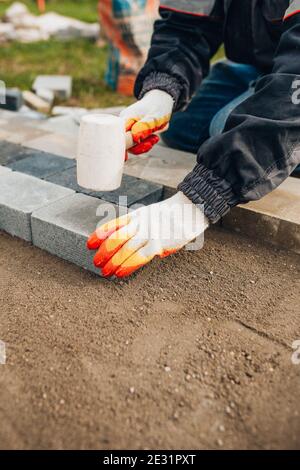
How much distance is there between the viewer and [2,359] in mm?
1552

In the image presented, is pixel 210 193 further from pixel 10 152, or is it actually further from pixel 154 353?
pixel 10 152

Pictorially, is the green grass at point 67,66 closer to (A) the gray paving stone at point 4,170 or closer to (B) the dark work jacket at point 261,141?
(A) the gray paving stone at point 4,170

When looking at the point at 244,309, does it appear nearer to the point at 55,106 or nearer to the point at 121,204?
the point at 121,204

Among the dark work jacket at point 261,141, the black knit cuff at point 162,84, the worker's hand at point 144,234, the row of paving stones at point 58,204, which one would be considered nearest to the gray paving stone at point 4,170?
the row of paving stones at point 58,204

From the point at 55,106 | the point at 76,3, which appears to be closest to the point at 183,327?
the point at 55,106

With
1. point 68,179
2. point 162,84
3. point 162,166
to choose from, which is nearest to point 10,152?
point 68,179

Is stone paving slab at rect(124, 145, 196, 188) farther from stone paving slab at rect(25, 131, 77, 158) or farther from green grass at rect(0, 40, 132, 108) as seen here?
green grass at rect(0, 40, 132, 108)

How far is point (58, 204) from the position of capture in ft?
7.16

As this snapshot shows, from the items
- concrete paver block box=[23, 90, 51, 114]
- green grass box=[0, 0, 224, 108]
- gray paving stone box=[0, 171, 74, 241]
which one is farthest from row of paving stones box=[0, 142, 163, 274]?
green grass box=[0, 0, 224, 108]

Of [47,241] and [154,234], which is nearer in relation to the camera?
[154,234]

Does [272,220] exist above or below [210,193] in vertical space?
below

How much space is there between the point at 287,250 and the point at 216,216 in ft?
1.85

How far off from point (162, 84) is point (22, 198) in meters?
0.93
